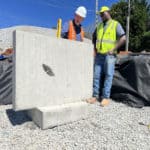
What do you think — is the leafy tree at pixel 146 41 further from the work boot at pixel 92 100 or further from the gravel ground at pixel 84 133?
the gravel ground at pixel 84 133

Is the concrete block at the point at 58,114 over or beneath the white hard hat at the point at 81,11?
beneath

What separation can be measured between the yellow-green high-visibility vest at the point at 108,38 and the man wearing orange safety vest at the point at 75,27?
0.43m

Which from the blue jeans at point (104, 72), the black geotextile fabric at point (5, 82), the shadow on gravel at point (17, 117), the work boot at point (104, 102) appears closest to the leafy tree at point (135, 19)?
the blue jeans at point (104, 72)

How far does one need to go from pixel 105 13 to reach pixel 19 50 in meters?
2.15

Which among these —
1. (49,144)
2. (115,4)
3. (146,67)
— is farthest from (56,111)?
(115,4)

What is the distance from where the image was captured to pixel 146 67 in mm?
5508

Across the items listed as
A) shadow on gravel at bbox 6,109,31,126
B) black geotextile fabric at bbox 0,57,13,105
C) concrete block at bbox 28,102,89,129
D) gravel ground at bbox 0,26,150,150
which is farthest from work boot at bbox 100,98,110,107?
black geotextile fabric at bbox 0,57,13,105

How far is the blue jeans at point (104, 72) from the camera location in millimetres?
5363

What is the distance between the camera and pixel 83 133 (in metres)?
4.01

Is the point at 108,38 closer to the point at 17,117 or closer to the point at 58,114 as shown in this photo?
the point at 58,114

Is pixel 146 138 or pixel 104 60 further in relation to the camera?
pixel 104 60

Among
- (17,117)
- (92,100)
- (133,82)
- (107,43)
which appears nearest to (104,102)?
(92,100)

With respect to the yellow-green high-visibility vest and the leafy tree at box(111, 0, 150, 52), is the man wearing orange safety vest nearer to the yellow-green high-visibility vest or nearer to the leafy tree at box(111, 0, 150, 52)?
the yellow-green high-visibility vest

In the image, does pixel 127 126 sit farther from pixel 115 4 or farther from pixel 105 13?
pixel 115 4
